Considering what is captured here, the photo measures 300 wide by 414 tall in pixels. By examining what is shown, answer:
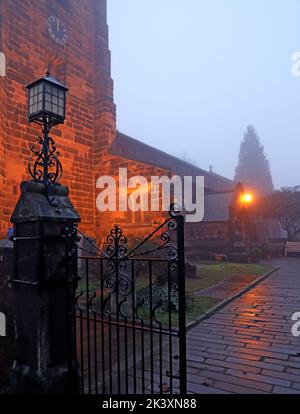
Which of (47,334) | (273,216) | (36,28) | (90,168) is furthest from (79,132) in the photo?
(273,216)

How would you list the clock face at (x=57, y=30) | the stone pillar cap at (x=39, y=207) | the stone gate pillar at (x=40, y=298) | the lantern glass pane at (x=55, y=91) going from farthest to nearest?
1. the clock face at (x=57, y=30)
2. the lantern glass pane at (x=55, y=91)
3. the stone pillar cap at (x=39, y=207)
4. the stone gate pillar at (x=40, y=298)

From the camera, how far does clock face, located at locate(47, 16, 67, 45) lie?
996 centimetres

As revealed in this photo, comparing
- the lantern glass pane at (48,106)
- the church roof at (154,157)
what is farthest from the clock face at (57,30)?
the lantern glass pane at (48,106)

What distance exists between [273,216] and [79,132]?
58.9 feet

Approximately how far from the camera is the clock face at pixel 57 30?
9.96 m

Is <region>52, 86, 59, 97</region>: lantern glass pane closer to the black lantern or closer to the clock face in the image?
the black lantern

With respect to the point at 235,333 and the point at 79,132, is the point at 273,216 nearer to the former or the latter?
the point at 79,132

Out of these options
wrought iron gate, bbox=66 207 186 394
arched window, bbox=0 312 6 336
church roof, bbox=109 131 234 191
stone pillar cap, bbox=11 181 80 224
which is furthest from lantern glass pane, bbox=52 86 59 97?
church roof, bbox=109 131 234 191

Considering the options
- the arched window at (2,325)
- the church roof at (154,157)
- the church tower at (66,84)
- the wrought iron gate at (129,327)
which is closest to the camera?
the wrought iron gate at (129,327)

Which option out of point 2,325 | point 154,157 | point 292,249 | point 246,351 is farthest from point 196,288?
point 154,157

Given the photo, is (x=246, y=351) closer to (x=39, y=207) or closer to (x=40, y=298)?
(x=40, y=298)

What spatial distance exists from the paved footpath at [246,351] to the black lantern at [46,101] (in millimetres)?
3624

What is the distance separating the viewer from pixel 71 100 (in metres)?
10.6

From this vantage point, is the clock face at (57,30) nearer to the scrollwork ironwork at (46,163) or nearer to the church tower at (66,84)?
the church tower at (66,84)
